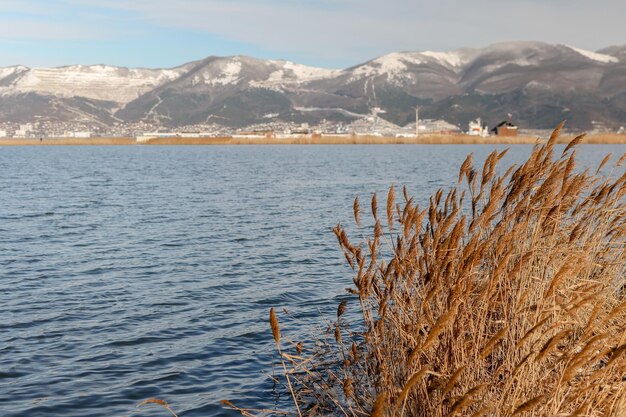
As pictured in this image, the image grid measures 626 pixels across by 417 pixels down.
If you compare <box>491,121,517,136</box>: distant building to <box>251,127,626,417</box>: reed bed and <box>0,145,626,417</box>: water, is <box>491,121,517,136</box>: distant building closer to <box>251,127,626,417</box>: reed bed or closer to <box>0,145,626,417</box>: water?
<box>0,145,626,417</box>: water

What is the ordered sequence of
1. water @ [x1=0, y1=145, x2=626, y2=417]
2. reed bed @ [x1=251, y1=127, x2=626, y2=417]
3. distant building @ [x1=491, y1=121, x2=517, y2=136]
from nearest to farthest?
reed bed @ [x1=251, y1=127, x2=626, y2=417] → water @ [x1=0, y1=145, x2=626, y2=417] → distant building @ [x1=491, y1=121, x2=517, y2=136]

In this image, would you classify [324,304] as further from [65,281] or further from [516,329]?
[516,329]

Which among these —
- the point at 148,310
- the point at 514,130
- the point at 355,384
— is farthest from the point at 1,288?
the point at 514,130

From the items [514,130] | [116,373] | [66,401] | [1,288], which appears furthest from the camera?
[514,130]

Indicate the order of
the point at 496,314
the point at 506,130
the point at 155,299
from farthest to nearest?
1. the point at 506,130
2. the point at 155,299
3. the point at 496,314

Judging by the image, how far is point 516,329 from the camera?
21.3ft

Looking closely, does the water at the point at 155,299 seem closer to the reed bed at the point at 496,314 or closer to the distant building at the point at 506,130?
the reed bed at the point at 496,314

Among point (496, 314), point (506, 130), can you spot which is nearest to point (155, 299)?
point (496, 314)

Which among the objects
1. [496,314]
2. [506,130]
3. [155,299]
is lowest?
[155,299]

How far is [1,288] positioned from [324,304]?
335 inches

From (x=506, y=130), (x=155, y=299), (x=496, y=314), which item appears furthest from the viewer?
(x=506, y=130)

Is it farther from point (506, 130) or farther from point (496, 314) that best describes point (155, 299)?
point (506, 130)

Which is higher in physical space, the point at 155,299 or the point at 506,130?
the point at 506,130

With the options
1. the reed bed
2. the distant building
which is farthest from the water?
the distant building
